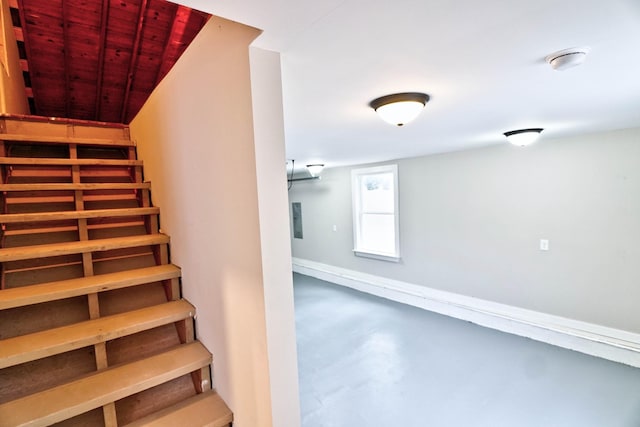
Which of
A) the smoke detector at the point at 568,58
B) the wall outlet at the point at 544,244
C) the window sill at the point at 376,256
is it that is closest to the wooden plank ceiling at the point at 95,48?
the smoke detector at the point at 568,58

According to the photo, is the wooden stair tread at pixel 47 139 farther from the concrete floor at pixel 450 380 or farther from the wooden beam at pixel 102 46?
the concrete floor at pixel 450 380

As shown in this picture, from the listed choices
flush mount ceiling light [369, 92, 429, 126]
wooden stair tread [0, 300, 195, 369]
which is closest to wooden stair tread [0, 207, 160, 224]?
wooden stair tread [0, 300, 195, 369]

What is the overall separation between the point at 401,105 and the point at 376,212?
3.54 m

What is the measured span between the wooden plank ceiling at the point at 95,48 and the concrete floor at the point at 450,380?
3.71 m

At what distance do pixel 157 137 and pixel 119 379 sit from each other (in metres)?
1.60

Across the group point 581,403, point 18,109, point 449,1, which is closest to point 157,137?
point 449,1

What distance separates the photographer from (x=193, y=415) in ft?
4.54

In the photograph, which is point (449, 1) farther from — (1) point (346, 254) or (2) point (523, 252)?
(1) point (346, 254)

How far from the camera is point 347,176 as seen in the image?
17.4 feet

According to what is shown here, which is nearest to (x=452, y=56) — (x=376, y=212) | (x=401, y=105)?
(x=401, y=105)

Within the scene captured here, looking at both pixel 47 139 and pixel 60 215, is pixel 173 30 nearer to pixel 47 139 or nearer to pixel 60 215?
pixel 47 139

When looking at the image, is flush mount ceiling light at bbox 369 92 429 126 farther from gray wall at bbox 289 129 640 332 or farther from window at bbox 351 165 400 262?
window at bbox 351 165 400 262

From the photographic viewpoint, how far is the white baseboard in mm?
2797

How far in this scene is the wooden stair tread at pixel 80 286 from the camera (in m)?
1.45
